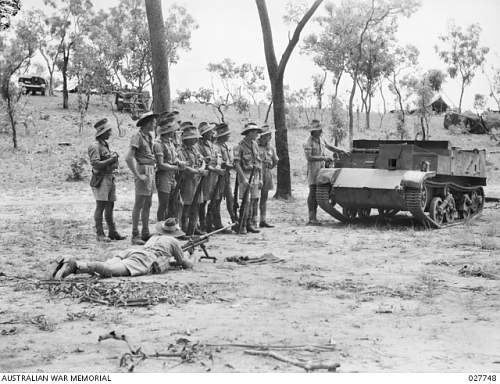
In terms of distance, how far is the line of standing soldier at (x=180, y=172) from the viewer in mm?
10336

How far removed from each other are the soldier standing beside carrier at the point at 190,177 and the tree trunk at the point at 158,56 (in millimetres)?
3896

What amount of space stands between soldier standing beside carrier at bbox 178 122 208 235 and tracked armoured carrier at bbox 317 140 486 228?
9.56 feet

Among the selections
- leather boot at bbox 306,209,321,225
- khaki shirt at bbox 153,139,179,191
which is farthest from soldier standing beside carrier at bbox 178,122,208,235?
leather boot at bbox 306,209,321,225

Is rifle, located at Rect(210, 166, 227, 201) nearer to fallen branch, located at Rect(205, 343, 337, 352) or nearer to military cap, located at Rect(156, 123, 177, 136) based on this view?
military cap, located at Rect(156, 123, 177, 136)

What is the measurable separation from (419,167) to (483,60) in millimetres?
32325

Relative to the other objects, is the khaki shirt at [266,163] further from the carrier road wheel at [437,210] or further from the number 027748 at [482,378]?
the number 027748 at [482,378]

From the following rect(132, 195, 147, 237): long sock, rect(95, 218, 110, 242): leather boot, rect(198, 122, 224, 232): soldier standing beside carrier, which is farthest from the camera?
rect(198, 122, 224, 232): soldier standing beside carrier

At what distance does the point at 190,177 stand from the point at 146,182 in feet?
2.68

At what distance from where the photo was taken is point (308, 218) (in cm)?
1437

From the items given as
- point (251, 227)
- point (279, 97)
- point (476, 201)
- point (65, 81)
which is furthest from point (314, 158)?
point (65, 81)

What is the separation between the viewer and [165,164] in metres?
10.4

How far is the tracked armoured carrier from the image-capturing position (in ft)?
40.4

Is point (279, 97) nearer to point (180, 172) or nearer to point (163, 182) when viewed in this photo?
point (180, 172)

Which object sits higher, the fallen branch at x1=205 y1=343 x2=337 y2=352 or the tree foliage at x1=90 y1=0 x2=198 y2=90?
the tree foliage at x1=90 y1=0 x2=198 y2=90
